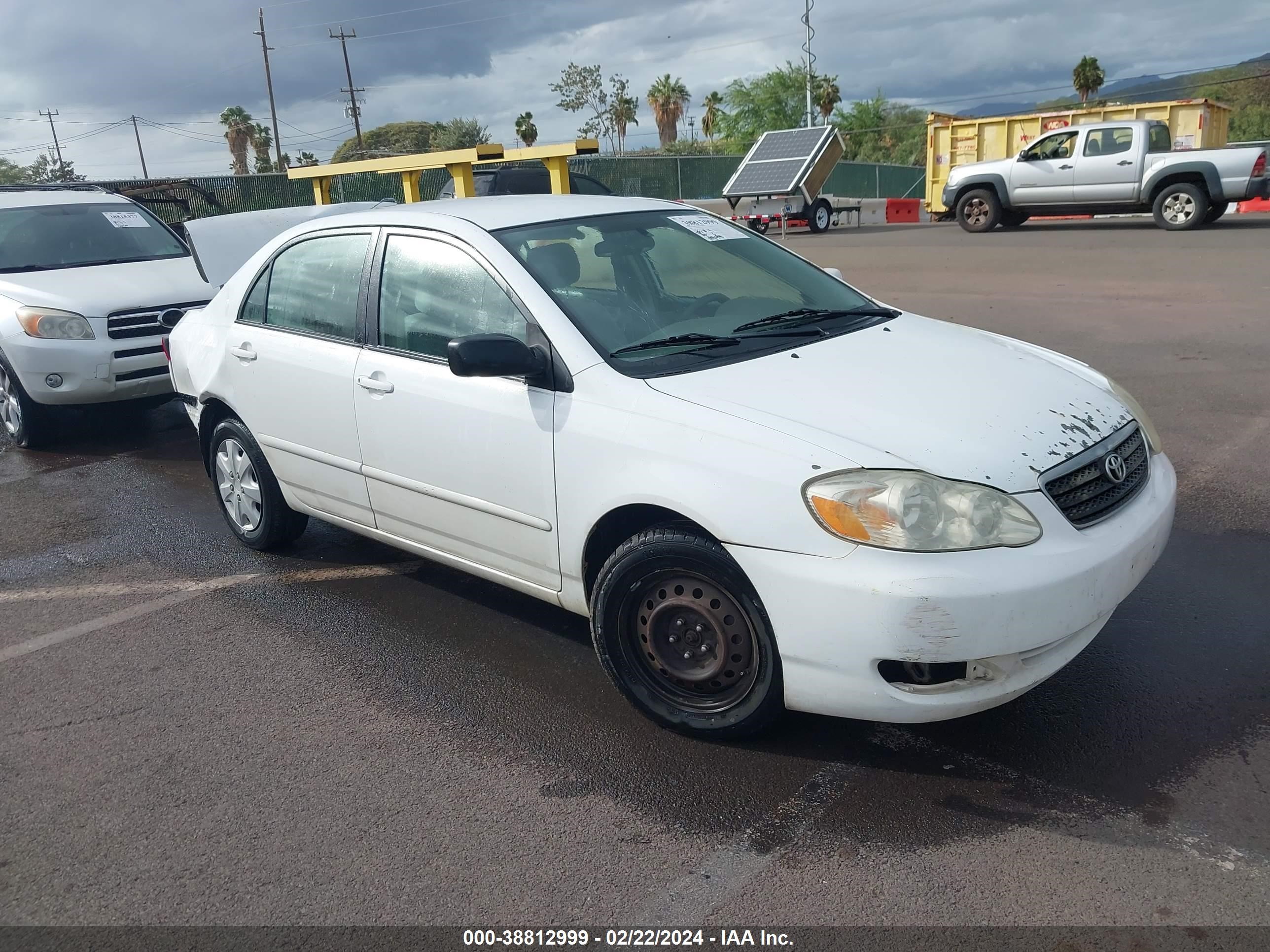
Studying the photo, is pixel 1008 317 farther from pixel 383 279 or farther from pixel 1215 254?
pixel 383 279

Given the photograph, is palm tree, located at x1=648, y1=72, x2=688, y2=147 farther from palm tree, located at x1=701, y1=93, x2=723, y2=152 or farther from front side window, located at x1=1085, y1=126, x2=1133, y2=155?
front side window, located at x1=1085, y1=126, x2=1133, y2=155

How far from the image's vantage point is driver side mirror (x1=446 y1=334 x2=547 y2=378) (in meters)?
3.40

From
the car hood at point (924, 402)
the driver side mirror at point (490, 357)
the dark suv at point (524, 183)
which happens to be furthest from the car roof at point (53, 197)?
the car hood at point (924, 402)

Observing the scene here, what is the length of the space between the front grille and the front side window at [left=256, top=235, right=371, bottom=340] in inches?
107

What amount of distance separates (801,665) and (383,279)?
2.33 meters

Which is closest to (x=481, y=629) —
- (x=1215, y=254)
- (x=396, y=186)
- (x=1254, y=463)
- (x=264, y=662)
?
(x=264, y=662)

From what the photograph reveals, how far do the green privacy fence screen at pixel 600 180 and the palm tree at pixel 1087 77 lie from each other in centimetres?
2029

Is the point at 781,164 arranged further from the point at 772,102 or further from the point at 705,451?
the point at 772,102

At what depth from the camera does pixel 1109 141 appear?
753 inches

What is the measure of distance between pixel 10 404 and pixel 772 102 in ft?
194

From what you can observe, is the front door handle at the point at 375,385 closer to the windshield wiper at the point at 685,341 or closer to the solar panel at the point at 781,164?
the windshield wiper at the point at 685,341

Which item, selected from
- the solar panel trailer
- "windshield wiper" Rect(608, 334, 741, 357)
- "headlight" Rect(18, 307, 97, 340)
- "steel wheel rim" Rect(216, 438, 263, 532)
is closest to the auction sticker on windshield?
"windshield wiper" Rect(608, 334, 741, 357)

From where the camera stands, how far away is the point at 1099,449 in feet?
10.5

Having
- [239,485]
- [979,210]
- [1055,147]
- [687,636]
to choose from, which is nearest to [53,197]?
[239,485]
